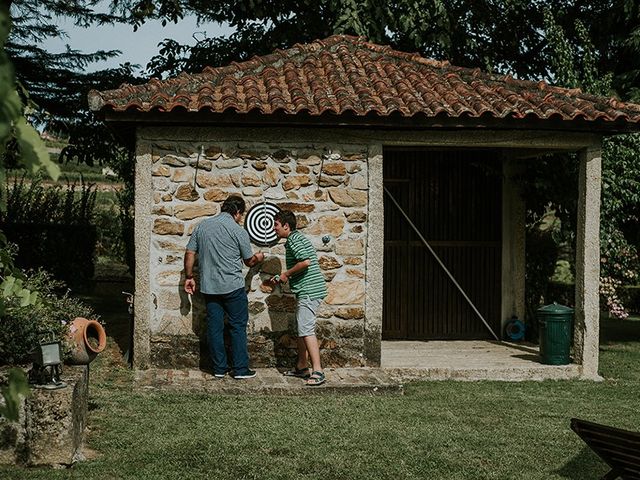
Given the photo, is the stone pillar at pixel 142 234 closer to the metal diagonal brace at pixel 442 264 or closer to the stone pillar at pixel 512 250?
the metal diagonal brace at pixel 442 264

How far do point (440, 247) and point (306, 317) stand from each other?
385 cm

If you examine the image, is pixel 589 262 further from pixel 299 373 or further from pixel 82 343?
pixel 82 343

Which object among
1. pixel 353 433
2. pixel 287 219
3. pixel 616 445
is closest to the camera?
pixel 616 445

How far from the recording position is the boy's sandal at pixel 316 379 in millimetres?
8484

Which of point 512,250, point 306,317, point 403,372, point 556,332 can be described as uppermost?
point 512,250

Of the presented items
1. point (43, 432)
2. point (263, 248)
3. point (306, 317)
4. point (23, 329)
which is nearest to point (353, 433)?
point (306, 317)

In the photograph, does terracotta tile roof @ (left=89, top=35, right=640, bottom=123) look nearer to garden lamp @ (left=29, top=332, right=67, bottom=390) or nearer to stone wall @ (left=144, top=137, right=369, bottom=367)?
stone wall @ (left=144, top=137, right=369, bottom=367)

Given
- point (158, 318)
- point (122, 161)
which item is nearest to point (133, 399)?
point (158, 318)

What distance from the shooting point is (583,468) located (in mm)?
6227

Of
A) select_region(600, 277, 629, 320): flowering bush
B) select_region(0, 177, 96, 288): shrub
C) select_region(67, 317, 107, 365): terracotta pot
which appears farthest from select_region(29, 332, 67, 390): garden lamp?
select_region(0, 177, 96, 288): shrub

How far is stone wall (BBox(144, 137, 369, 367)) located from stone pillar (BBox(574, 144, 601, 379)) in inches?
96.0

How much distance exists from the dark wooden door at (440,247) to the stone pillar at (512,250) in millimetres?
91

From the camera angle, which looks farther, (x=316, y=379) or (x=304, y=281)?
(x=304, y=281)

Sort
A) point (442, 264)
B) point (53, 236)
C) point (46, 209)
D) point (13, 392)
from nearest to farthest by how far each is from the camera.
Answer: point (13, 392)
point (442, 264)
point (53, 236)
point (46, 209)
